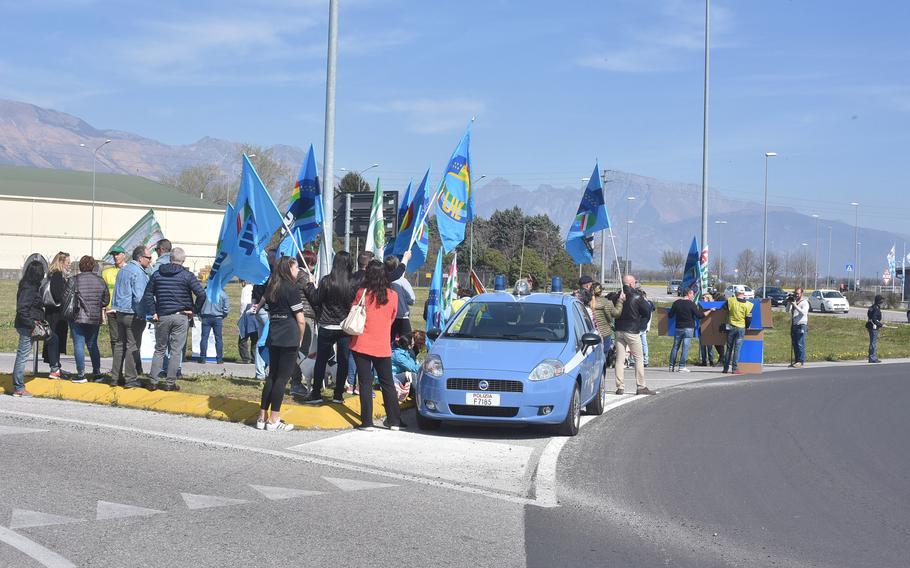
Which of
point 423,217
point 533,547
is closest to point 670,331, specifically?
point 423,217

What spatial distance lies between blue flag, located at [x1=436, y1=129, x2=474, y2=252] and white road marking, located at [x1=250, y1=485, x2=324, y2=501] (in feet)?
26.8

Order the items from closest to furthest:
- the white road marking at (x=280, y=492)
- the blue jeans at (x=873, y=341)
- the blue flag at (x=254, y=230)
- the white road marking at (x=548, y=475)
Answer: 1. the white road marking at (x=280, y=492)
2. the white road marking at (x=548, y=475)
3. the blue flag at (x=254, y=230)
4. the blue jeans at (x=873, y=341)

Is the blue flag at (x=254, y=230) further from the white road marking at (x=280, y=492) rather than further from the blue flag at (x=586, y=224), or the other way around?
the blue flag at (x=586, y=224)

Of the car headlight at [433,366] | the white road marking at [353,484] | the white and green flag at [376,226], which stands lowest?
the white road marking at [353,484]

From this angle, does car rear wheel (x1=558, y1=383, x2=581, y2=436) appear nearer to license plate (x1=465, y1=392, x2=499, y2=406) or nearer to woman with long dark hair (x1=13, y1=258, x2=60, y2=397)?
license plate (x1=465, y1=392, x2=499, y2=406)

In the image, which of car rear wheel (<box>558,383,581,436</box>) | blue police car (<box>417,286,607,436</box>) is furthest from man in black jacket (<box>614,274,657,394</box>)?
car rear wheel (<box>558,383,581,436</box>)

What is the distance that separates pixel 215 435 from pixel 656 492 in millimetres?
4705

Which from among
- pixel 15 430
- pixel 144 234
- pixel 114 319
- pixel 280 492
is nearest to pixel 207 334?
pixel 144 234

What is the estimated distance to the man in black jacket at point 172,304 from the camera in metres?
12.8

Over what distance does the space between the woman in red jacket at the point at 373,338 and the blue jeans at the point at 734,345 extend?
1267cm

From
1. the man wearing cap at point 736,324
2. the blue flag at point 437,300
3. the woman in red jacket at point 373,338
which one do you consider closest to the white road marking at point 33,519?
the woman in red jacket at point 373,338

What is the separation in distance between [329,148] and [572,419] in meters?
A: 5.67

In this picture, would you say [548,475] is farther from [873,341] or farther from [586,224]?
[873,341]

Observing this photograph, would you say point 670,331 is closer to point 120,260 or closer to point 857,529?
point 120,260
